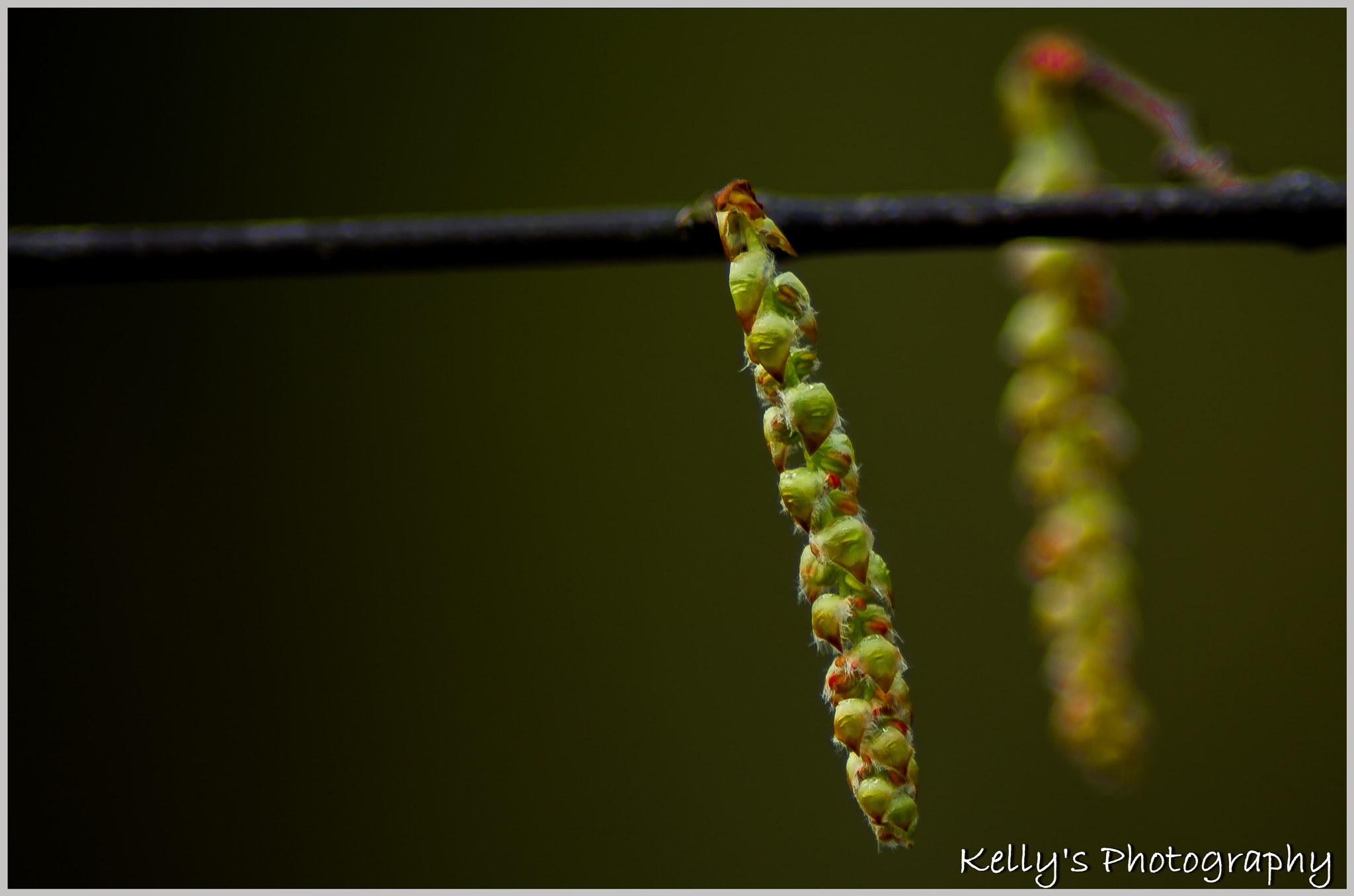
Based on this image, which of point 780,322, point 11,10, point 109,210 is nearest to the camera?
point 780,322

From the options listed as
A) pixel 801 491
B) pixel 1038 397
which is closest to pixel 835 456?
pixel 801 491

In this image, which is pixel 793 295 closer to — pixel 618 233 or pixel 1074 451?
pixel 618 233

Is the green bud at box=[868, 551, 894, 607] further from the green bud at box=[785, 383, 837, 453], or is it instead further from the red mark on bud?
the red mark on bud

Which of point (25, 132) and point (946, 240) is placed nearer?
point (946, 240)

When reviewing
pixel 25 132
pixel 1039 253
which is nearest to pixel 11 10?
pixel 25 132

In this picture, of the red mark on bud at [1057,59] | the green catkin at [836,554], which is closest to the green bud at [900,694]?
the green catkin at [836,554]

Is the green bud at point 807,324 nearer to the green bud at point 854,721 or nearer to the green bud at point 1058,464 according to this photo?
the green bud at point 854,721

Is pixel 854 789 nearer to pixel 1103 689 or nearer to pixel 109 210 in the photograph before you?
pixel 1103 689
